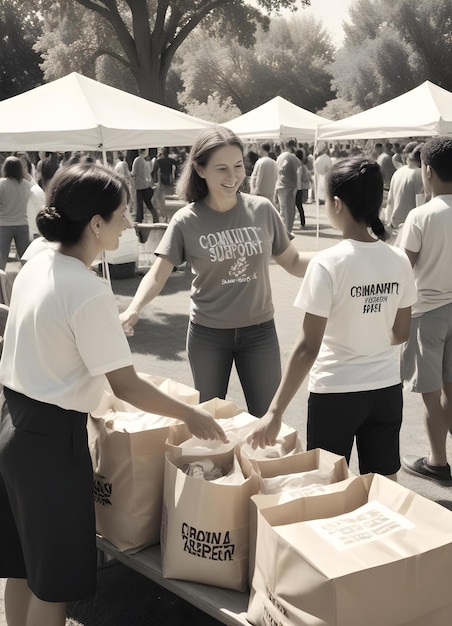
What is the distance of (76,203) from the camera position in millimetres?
2068

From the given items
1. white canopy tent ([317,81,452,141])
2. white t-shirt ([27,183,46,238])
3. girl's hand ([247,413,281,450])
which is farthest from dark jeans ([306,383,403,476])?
white canopy tent ([317,81,452,141])

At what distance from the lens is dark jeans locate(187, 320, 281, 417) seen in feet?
10.8

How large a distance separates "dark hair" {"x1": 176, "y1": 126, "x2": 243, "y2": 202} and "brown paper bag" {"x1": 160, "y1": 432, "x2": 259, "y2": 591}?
1.39 m

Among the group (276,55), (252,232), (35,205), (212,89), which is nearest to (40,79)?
(212,89)

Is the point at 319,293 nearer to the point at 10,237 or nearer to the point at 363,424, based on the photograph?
the point at 363,424

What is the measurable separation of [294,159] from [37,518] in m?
13.8

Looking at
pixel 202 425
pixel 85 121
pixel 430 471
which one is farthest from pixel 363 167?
pixel 85 121

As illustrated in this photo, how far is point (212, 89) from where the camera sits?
2499 inches

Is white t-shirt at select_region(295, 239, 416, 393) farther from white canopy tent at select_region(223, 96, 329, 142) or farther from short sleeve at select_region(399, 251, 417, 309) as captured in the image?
white canopy tent at select_region(223, 96, 329, 142)

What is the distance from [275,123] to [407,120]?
6.05 metres

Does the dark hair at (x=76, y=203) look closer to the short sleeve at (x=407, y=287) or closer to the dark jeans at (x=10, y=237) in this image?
the short sleeve at (x=407, y=287)

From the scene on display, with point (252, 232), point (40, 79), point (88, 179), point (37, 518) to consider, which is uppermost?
point (40, 79)

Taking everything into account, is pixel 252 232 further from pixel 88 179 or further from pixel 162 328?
pixel 162 328

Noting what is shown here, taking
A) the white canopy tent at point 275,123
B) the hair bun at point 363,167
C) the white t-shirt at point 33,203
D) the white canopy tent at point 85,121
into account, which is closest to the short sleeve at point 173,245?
the hair bun at point 363,167
